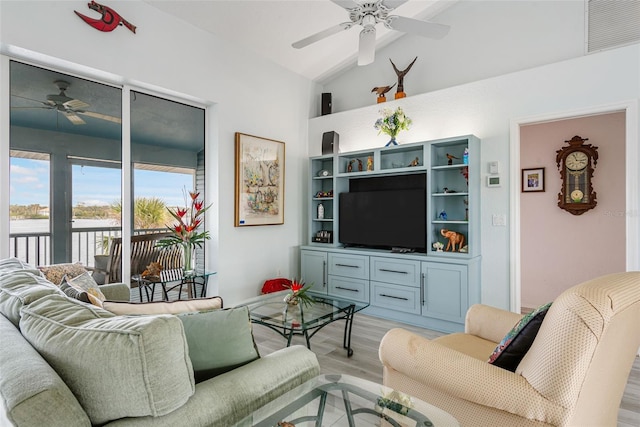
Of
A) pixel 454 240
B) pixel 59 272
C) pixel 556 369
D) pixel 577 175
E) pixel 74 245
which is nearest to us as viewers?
pixel 556 369

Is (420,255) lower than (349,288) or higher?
higher

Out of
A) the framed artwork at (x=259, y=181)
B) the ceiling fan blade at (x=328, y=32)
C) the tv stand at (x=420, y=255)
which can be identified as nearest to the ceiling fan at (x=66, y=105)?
the framed artwork at (x=259, y=181)

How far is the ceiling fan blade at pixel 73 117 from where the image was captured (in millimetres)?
3040

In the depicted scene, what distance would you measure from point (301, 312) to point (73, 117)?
266 centimetres

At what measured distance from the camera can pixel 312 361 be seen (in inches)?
57.9

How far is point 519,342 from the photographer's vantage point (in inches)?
53.7

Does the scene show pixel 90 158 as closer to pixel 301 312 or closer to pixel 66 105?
pixel 66 105

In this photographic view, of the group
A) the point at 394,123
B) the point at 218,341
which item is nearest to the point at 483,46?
the point at 394,123

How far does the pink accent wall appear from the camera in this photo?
13.0 ft

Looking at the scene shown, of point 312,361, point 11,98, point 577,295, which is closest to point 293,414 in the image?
point 312,361

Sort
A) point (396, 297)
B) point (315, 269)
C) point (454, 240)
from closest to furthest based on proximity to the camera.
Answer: point (454, 240) < point (396, 297) < point (315, 269)

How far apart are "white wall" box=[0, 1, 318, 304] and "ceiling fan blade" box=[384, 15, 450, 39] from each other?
82.8 inches

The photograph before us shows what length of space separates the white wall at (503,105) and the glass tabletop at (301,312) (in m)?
1.70

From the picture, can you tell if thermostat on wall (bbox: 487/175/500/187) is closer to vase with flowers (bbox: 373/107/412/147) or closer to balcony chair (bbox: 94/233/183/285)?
vase with flowers (bbox: 373/107/412/147)
